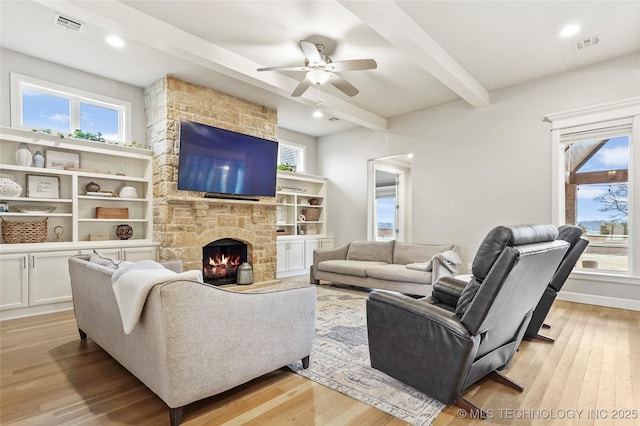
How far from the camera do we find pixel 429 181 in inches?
232

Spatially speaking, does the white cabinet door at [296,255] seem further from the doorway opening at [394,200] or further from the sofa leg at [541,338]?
the sofa leg at [541,338]

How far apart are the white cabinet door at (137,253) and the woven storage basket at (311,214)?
334 cm

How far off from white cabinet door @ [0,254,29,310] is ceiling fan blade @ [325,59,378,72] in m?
3.99

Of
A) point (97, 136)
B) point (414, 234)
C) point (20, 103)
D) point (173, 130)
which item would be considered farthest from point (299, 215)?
point (20, 103)

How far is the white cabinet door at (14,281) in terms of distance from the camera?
3.57 metres

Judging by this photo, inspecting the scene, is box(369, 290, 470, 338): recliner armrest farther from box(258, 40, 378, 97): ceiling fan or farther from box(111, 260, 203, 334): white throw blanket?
box(258, 40, 378, 97): ceiling fan

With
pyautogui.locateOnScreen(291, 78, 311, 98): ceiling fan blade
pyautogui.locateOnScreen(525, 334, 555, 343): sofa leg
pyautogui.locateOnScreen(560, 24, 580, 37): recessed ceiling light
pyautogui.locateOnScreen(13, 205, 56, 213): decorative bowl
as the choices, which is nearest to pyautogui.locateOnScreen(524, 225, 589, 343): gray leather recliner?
pyautogui.locateOnScreen(525, 334, 555, 343): sofa leg

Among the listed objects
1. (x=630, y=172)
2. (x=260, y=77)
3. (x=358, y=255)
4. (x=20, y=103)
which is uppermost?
(x=260, y=77)

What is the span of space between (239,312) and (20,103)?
4.27 m

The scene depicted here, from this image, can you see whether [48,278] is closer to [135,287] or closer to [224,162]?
[224,162]

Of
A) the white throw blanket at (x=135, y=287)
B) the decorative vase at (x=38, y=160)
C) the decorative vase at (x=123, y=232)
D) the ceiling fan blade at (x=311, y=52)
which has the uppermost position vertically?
the ceiling fan blade at (x=311, y=52)

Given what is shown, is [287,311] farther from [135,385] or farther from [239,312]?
[135,385]

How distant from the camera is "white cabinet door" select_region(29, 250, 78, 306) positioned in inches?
147

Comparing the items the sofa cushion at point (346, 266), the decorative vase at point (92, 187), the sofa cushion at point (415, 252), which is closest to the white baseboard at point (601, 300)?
the sofa cushion at point (415, 252)
